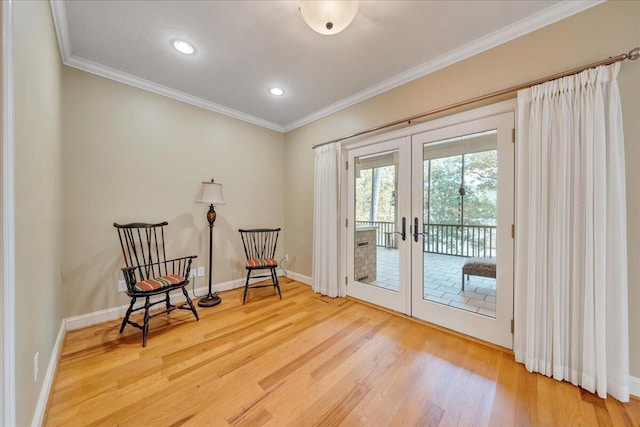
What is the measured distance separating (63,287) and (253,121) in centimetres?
303

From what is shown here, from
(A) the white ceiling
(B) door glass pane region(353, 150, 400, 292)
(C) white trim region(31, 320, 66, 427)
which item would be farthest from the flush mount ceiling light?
(C) white trim region(31, 320, 66, 427)

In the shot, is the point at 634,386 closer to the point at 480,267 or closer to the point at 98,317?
the point at 480,267

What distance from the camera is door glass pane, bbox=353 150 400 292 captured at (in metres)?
2.83

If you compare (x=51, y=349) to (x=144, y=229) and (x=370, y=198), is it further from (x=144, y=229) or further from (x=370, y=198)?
(x=370, y=198)

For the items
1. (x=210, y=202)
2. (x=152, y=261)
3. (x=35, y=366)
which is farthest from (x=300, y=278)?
(x=35, y=366)

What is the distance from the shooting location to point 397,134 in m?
2.71

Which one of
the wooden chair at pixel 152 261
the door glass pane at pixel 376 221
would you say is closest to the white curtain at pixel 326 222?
the door glass pane at pixel 376 221

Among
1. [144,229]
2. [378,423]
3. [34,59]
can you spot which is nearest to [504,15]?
[378,423]

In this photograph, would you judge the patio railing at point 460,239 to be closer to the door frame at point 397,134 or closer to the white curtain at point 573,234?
the white curtain at point 573,234

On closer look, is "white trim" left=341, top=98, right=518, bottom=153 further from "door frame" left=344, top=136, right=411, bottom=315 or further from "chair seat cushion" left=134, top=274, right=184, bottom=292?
"chair seat cushion" left=134, top=274, right=184, bottom=292

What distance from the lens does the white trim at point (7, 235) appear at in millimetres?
850

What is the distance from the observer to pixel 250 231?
3502 millimetres

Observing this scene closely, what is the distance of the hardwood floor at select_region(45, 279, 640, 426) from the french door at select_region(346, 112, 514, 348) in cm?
31

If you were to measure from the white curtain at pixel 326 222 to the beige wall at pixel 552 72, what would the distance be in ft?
1.41
